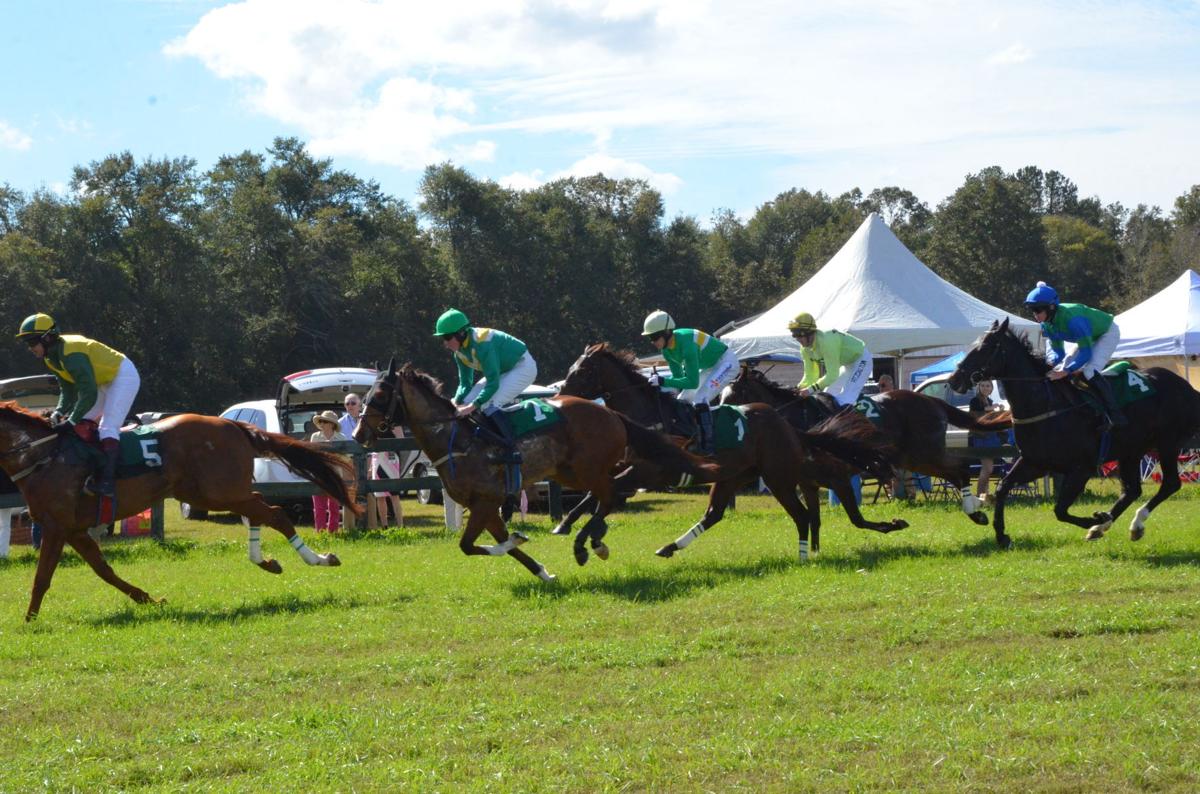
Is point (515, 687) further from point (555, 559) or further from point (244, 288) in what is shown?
point (244, 288)

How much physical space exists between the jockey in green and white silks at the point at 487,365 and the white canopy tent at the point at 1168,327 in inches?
750

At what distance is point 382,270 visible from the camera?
52.1m

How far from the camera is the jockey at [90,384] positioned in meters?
11.1

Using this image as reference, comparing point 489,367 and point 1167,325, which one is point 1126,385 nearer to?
point 489,367

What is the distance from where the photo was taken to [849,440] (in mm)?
13367

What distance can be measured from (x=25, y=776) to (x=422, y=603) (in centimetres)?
499

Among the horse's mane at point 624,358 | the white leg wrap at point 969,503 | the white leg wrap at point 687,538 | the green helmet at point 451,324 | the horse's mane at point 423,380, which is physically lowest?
the white leg wrap at point 687,538

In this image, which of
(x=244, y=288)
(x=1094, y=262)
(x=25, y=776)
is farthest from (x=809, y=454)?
(x=1094, y=262)

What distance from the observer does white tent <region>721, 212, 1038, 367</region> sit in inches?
1115

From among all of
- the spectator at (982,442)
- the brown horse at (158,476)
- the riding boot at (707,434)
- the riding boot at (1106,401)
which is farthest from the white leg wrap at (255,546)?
the spectator at (982,442)

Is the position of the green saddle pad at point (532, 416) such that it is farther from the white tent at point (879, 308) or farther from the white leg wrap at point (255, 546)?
the white tent at point (879, 308)

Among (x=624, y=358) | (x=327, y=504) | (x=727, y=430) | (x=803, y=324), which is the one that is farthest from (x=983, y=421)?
(x=327, y=504)

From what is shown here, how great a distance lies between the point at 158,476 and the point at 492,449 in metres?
2.90

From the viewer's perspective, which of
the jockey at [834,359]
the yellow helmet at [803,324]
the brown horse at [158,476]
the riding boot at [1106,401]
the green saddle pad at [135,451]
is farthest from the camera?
the jockey at [834,359]
